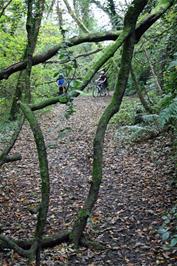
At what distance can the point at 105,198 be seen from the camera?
7230mm

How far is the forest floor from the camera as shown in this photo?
203 inches

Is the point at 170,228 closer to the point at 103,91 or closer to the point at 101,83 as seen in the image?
the point at 101,83

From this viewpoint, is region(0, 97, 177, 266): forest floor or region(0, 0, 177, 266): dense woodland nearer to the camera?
region(0, 0, 177, 266): dense woodland

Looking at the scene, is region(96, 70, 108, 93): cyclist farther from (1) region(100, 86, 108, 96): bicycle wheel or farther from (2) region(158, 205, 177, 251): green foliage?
(2) region(158, 205, 177, 251): green foliage

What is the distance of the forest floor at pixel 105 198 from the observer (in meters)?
5.16

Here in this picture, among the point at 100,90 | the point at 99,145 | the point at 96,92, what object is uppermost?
the point at 100,90

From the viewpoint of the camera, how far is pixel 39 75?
683 inches

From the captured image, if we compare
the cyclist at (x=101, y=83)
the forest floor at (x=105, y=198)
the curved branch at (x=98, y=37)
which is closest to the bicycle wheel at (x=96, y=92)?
the cyclist at (x=101, y=83)

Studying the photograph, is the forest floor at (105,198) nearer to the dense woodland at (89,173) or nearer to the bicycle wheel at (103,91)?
the dense woodland at (89,173)

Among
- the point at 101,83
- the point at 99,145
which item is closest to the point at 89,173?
the point at 99,145

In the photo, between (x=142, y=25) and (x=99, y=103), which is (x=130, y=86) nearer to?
(x=99, y=103)

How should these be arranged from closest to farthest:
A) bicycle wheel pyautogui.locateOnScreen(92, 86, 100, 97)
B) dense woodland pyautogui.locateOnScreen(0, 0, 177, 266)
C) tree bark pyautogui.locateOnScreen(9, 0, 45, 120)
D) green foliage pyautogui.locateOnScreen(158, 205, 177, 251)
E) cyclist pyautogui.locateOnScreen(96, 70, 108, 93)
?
dense woodland pyautogui.locateOnScreen(0, 0, 177, 266)
green foliage pyautogui.locateOnScreen(158, 205, 177, 251)
tree bark pyautogui.locateOnScreen(9, 0, 45, 120)
cyclist pyautogui.locateOnScreen(96, 70, 108, 93)
bicycle wheel pyautogui.locateOnScreen(92, 86, 100, 97)

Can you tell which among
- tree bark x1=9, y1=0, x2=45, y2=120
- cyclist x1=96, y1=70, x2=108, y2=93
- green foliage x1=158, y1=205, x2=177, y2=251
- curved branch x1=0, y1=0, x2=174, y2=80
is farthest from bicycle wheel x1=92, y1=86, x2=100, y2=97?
green foliage x1=158, y1=205, x2=177, y2=251

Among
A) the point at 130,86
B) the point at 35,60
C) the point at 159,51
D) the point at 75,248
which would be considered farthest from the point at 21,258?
the point at 130,86
